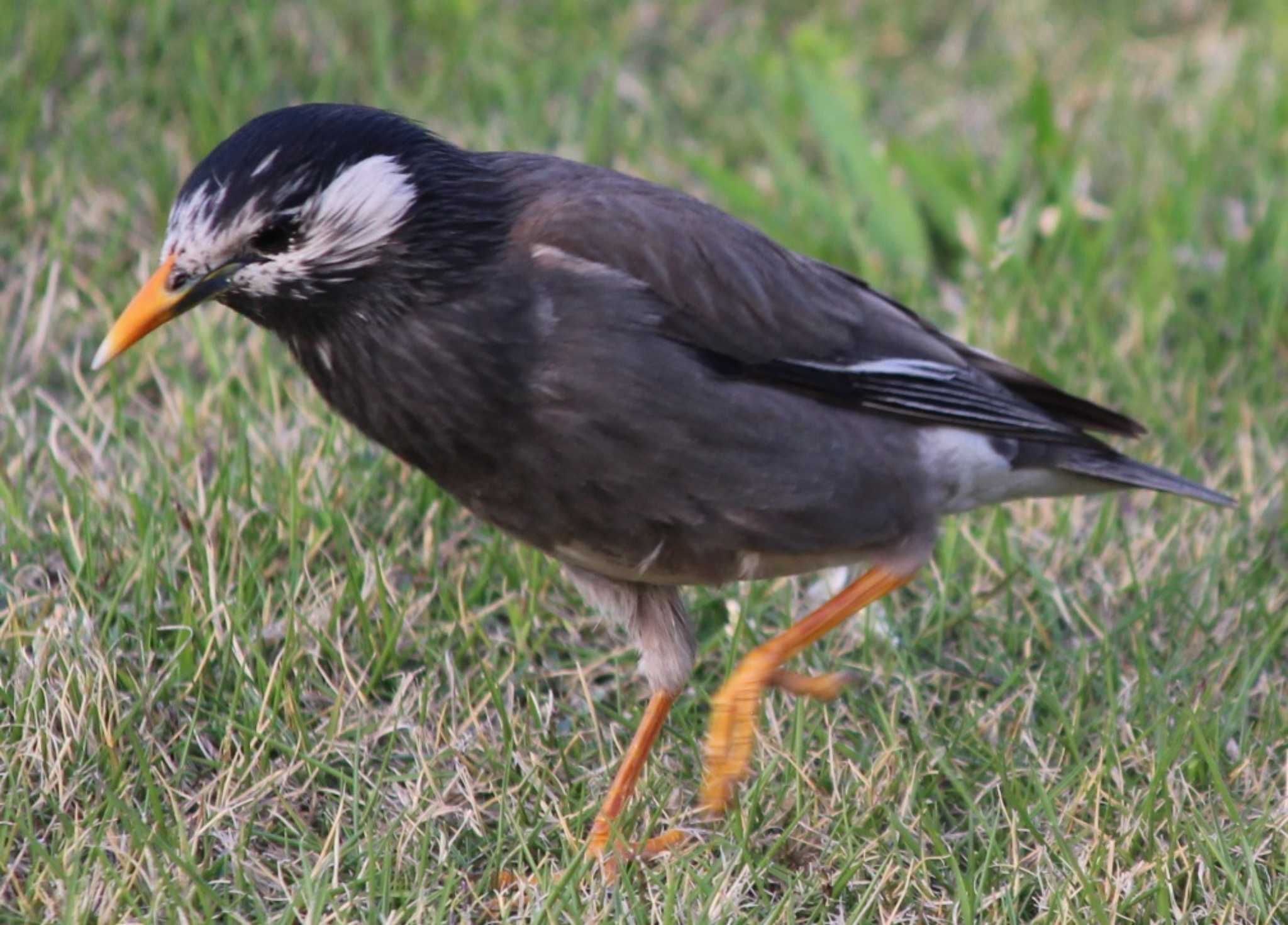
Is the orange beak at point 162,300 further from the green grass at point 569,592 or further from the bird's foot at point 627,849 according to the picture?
the bird's foot at point 627,849

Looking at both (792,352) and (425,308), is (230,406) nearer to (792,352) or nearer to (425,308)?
(425,308)

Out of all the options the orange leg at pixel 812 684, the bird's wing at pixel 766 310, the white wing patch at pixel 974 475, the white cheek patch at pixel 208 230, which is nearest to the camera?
the white cheek patch at pixel 208 230

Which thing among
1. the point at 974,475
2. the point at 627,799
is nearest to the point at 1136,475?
the point at 974,475

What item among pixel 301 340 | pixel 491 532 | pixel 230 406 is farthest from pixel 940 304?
pixel 301 340

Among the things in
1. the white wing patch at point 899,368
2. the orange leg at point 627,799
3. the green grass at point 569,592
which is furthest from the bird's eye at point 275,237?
the orange leg at point 627,799

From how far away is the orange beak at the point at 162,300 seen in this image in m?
3.83

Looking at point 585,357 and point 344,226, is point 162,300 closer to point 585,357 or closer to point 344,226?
point 344,226

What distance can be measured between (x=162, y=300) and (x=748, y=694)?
1609mm

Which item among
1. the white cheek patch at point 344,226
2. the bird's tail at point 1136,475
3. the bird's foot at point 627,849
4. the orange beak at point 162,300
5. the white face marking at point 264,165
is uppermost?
the white face marking at point 264,165

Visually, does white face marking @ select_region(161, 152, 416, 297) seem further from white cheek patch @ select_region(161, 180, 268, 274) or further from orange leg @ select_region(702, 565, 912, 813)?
orange leg @ select_region(702, 565, 912, 813)

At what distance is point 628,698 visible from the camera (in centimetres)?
473

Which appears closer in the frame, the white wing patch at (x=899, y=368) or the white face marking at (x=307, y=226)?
the white face marking at (x=307, y=226)

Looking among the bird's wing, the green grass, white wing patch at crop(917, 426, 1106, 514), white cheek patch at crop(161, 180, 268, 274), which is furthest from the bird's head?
white wing patch at crop(917, 426, 1106, 514)

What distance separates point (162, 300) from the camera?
12.6 ft
